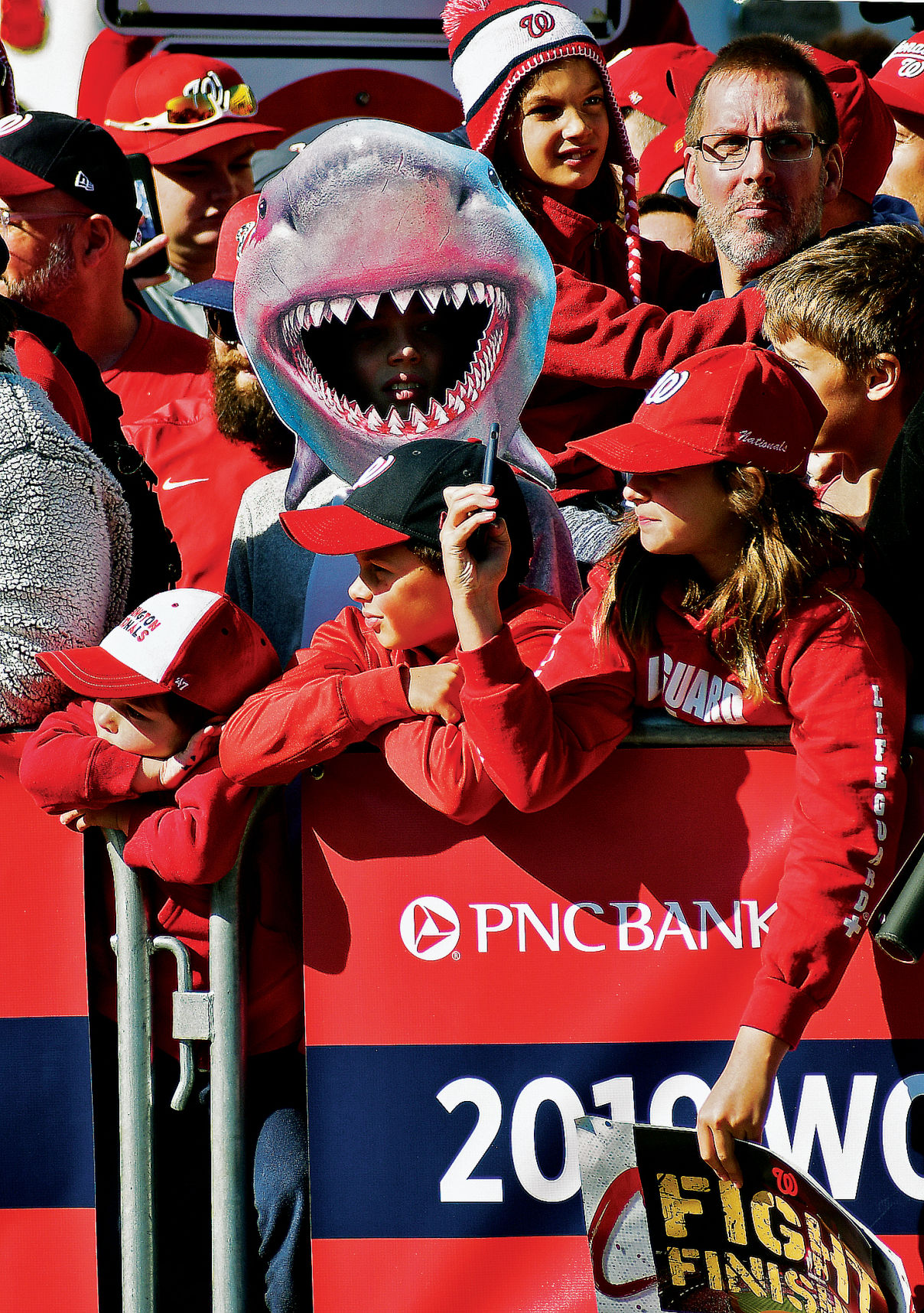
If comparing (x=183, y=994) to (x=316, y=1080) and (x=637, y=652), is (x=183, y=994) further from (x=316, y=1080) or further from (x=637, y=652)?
(x=637, y=652)

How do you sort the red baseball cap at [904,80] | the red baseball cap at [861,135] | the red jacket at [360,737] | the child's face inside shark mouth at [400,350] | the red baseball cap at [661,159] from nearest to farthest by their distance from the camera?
the red jacket at [360,737]
the child's face inside shark mouth at [400,350]
the red baseball cap at [861,135]
the red baseball cap at [904,80]
the red baseball cap at [661,159]

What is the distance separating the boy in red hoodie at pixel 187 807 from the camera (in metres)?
2.37

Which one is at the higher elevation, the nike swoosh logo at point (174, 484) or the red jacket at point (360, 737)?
the red jacket at point (360, 737)

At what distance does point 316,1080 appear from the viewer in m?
2.39

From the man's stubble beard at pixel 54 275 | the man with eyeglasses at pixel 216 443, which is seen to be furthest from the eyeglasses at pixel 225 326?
the man's stubble beard at pixel 54 275

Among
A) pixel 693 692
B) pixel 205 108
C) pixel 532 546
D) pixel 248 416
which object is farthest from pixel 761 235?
pixel 205 108

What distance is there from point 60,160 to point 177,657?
218cm

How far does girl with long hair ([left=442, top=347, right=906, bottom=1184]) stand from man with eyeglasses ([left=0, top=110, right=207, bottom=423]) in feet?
6.78

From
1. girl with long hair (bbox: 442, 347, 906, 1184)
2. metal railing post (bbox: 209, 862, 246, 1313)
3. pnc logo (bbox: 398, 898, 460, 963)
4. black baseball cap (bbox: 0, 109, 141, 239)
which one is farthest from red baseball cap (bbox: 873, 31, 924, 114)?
metal railing post (bbox: 209, 862, 246, 1313)

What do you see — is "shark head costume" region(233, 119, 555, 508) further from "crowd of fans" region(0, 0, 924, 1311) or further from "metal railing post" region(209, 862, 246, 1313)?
"metal railing post" region(209, 862, 246, 1313)

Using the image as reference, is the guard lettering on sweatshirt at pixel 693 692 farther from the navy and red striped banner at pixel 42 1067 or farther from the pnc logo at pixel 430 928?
the navy and red striped banner at pixel 42 1067

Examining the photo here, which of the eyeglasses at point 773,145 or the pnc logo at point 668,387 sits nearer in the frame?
the pnc logo at point 668,387

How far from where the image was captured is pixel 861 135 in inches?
156

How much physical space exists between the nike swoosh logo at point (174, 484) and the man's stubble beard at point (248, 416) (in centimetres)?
15
